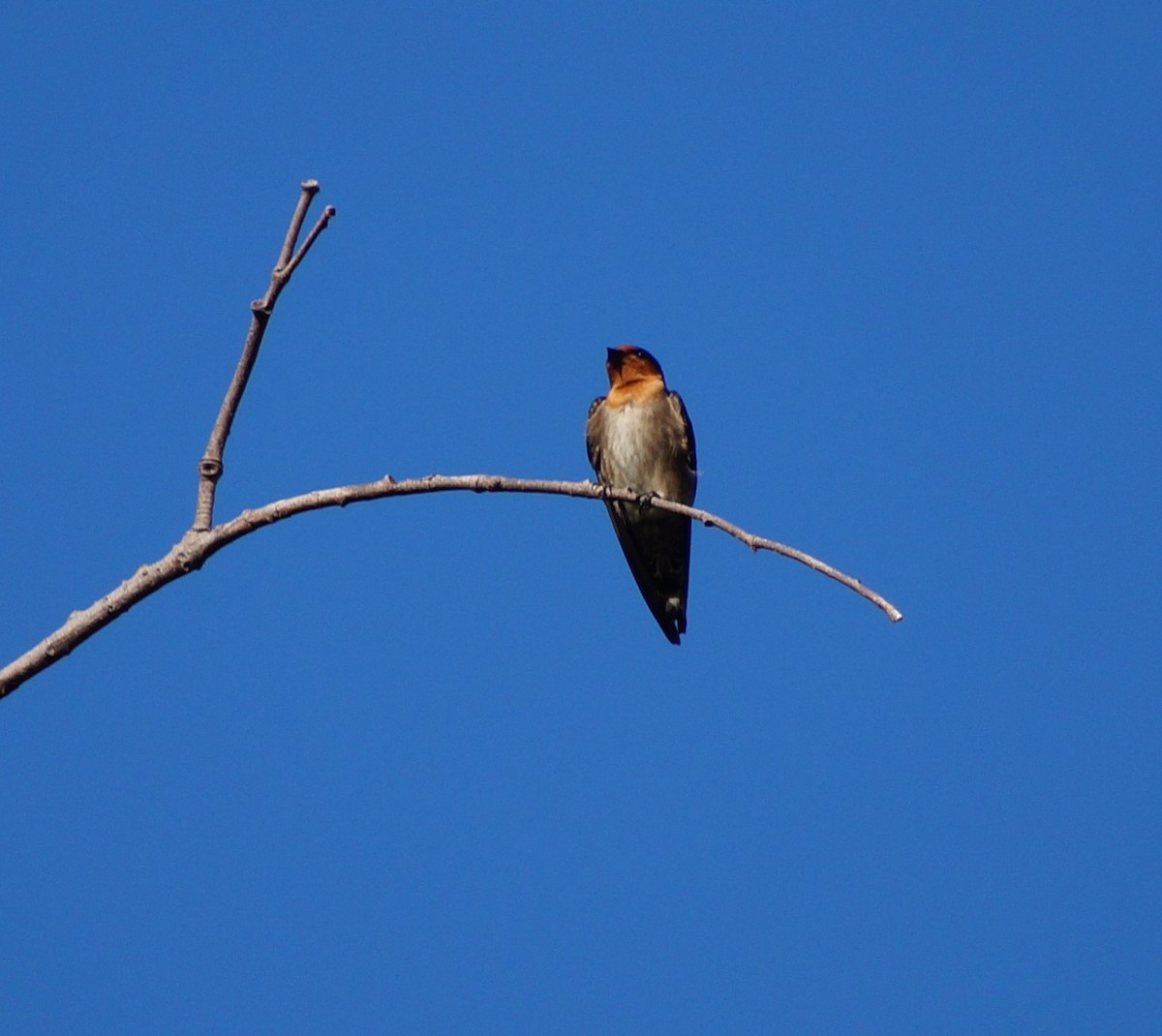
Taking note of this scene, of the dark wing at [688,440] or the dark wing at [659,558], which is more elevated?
the dark wing at [688,440]

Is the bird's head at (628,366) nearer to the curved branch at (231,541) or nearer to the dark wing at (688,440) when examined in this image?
the dark wing at (688,440)

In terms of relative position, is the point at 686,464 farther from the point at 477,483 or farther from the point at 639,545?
the point at 477,483

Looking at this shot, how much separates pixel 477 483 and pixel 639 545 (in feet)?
19.6

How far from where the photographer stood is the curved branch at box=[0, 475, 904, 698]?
288 centimetres

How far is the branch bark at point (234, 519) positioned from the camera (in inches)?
114

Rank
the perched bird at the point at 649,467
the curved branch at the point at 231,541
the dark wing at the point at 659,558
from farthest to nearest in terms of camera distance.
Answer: the dark wing at the point at 659,558, the perched bird at the point at 649,467, the curved branch at the point at 231,541

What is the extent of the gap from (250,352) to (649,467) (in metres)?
6.26

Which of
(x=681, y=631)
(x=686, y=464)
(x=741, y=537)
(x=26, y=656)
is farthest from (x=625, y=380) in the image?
(x=26, y=656)

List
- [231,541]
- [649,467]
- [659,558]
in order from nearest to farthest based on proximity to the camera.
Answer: [231,541], [649,467], [659,558]

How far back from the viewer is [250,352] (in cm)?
331

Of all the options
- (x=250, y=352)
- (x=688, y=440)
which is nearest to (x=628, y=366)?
(x=688, y=440)

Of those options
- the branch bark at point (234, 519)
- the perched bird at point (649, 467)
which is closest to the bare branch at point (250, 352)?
the branch bark at point (234, 519)

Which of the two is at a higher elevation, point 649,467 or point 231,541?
point 649,467

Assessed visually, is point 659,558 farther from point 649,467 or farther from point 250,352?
point 250,352
